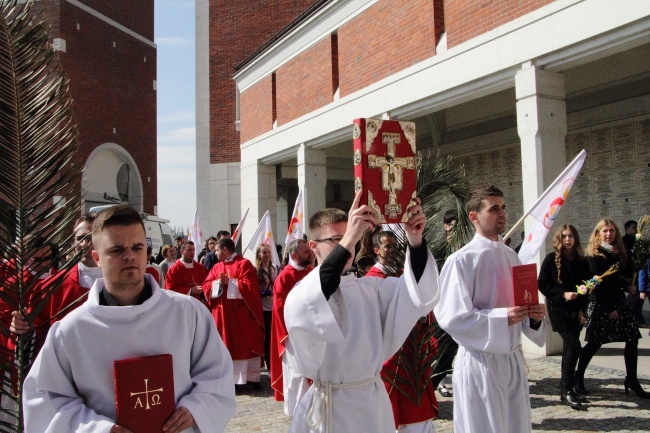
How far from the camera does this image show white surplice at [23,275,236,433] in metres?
2.60

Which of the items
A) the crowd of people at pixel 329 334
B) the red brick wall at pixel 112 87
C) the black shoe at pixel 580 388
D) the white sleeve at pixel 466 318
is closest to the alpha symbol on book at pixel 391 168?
the crowd of people at pixel 329 334

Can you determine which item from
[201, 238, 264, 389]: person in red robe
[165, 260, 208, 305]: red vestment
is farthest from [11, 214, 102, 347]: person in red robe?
[165, 260, 208, 305]: red vestment

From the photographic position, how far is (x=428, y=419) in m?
4.96

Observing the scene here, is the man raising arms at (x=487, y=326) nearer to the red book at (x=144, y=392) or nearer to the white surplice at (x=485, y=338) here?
the white surplice at (x=485, y=338)

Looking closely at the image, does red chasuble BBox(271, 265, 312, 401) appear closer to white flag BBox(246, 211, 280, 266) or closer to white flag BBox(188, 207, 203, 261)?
white flag BBox(246, 211, 280, 266)

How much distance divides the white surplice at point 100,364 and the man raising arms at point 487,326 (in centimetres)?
208

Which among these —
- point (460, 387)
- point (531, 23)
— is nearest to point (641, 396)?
point (460, 387)

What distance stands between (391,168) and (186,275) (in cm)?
795

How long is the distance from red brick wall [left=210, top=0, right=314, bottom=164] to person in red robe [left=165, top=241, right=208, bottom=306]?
16.8 m

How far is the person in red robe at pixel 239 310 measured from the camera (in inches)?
361

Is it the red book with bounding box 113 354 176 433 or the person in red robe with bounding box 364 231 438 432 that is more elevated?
the red book with bounding box 113 354 176 433

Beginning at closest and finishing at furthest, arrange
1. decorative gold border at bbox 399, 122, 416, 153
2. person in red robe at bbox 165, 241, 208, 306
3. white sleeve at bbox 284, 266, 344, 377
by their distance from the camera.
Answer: white sleeve at bbox 284, 266, 344, 377 → decorative gold border at bbox 399, 122, 416, 153 → person in red robe at bbox 165, 241, 208, 306

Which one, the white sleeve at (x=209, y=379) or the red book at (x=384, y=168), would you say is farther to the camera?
the red book at (x=384, y=168)

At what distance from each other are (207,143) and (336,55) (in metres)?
12.3
